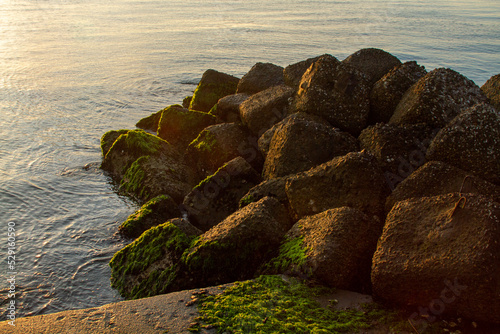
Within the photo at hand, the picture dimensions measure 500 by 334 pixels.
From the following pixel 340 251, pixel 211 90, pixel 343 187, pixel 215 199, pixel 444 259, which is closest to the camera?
pixel 444 259

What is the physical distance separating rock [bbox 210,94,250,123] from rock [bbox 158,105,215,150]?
232 mm

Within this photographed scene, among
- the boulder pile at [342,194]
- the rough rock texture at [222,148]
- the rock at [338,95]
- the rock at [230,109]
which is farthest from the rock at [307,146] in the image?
the rock at [230,109]

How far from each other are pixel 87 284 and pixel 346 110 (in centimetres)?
510

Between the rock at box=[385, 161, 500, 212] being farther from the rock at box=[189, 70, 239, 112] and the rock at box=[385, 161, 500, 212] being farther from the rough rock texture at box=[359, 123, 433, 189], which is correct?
the rock at box=[189, 70, 239, 112]

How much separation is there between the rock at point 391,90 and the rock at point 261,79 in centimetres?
354

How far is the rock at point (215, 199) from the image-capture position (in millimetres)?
6949

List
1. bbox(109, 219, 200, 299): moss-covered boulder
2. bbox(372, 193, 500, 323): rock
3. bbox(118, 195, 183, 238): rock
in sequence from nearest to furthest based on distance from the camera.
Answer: bbox(372, 193, 500, 323): rock < bbox(109, 219, 200, 299): moss-covered boulder < bbox(118, 195, 183, 238): rock

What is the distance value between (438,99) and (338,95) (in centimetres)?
165

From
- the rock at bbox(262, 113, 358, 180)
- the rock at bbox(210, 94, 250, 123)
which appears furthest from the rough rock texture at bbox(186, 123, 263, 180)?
the rock at bbox(262, 113, 358, 180)

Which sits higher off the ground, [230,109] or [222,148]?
[230,109]

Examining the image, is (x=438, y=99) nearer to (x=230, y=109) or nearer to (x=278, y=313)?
(x=278, y=313)

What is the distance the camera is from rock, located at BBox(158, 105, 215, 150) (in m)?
9.82

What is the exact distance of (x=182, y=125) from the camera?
32.3ft

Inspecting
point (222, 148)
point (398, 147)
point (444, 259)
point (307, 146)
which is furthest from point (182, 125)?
point (444, 259)
